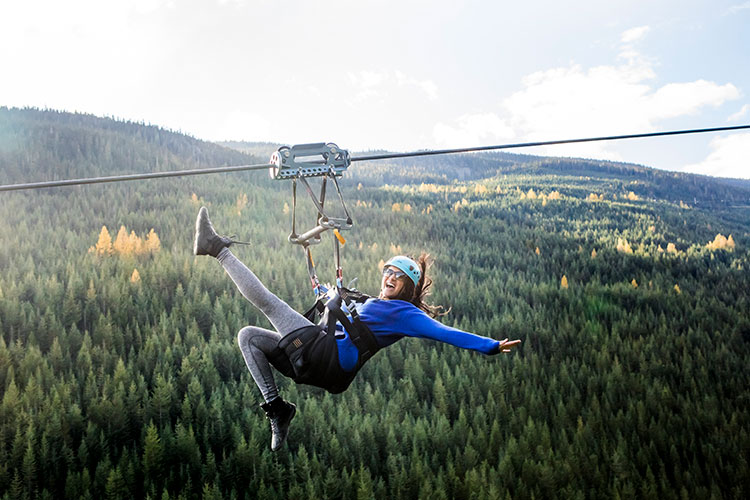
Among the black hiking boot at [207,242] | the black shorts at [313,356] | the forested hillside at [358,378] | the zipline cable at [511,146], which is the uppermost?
the zipline cable at [511,146]

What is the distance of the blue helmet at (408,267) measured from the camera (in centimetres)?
431

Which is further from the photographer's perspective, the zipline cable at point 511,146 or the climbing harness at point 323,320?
the zipline cable at point 511,146

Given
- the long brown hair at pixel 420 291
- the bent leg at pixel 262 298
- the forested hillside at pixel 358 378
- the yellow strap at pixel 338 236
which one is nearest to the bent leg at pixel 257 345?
the bent leg at pixel 262 298

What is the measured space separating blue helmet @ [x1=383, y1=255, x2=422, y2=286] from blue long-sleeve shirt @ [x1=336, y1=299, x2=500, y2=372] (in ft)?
0.84

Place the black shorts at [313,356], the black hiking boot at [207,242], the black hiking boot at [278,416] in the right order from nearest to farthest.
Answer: the black shorts at [313,356], the black hiking boot at [207,242], the black hiking boot at [278,416]

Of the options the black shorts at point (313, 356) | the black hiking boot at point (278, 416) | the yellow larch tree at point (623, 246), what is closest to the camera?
→ the black shorts at point (313, 356)

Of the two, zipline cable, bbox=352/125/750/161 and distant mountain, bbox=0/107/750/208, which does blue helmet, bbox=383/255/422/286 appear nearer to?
zipline cable, bbox=352/125/750/161

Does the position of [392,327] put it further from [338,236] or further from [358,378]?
[358,378]

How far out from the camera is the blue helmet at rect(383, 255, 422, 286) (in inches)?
170

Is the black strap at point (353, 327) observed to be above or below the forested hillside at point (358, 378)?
above

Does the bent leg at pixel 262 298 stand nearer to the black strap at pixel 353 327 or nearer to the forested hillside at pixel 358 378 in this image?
the black strap at pixel 353 327

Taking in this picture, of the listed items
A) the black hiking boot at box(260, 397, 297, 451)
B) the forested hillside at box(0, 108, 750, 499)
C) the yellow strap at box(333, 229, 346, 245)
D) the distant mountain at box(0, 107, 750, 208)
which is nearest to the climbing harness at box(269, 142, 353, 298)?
the yellow strap at box(333, 229, 346, 245)

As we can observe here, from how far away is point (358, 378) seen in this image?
9289 mm

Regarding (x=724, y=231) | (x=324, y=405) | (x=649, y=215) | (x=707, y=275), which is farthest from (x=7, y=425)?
(x=724, y=231)
